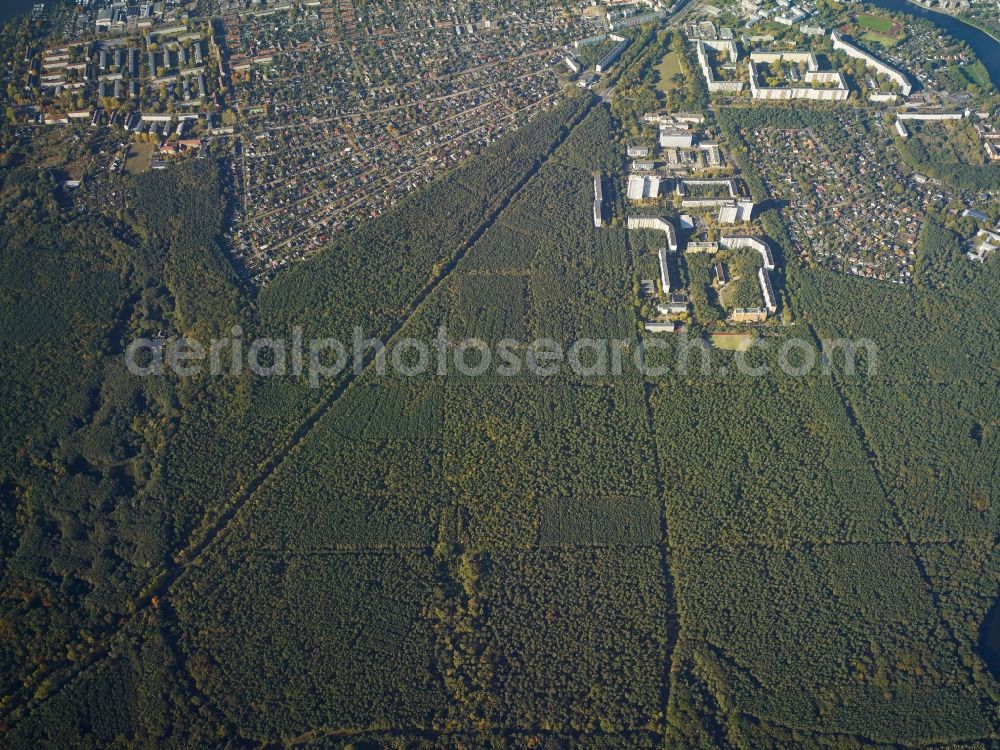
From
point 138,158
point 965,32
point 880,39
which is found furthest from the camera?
point 965,32

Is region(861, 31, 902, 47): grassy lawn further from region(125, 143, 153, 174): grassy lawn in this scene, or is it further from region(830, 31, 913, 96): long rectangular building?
region(125, 143, 153, 174): grassy lawn

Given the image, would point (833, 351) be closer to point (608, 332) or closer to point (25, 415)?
A: point (608, 332)

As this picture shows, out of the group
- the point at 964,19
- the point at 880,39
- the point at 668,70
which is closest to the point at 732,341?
the point at 668,70

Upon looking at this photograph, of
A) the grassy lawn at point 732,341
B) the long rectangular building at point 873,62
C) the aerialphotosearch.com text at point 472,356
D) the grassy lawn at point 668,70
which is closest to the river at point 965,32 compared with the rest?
the long rectangular building at point 873,62

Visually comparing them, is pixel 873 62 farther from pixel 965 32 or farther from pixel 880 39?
pixel 965 32

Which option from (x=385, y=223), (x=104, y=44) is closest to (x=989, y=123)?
(x=385, y=223)

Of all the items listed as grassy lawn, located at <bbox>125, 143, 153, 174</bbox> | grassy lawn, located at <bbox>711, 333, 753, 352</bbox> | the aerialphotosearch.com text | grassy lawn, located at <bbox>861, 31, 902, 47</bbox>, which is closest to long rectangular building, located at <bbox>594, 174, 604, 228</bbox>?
the aerialphotosearch.com text
